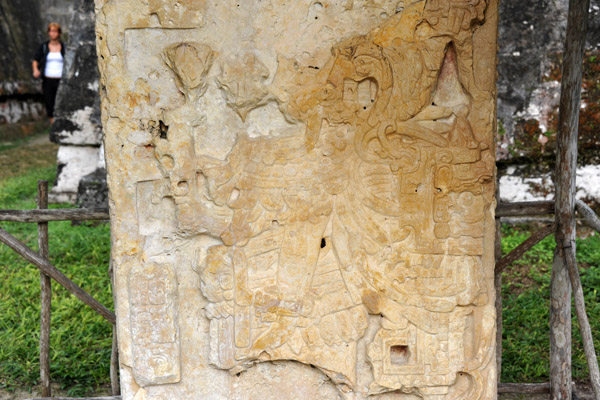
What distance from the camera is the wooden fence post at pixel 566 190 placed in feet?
8.40

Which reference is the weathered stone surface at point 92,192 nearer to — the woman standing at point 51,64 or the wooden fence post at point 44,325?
the wooden fence post at point 44,325

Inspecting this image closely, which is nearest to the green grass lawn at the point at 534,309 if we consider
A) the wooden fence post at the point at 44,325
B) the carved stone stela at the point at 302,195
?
the carved stone stela at the point at 302,195

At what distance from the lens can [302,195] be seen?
2.32 m

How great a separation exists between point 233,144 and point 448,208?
810 millimetres

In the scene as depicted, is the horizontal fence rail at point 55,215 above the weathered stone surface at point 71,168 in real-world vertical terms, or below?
below

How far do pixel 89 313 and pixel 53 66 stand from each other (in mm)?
5030

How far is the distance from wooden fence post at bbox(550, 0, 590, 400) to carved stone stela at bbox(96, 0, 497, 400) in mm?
543

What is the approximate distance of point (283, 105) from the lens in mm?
2262

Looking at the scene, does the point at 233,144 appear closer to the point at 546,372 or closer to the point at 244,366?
the point at 244,366

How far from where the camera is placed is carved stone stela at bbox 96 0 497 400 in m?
2.21

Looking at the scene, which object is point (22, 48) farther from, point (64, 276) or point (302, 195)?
point (302, 195)

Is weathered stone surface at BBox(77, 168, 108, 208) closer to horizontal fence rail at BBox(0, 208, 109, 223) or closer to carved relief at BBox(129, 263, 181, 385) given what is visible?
horizontal fence rail at BBox(0, 208, 109, 223)

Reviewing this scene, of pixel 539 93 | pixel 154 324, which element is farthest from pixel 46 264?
pixel 539 93

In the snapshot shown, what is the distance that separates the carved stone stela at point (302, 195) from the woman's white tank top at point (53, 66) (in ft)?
20.9
